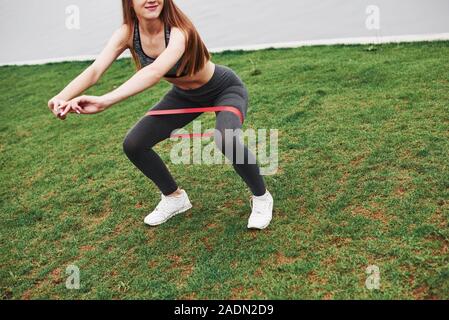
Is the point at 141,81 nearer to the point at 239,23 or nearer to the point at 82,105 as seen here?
the point at 82,105

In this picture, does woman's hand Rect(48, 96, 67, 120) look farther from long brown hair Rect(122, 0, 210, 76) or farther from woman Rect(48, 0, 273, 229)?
long brown hair Rect(122, 0, 210, 76)

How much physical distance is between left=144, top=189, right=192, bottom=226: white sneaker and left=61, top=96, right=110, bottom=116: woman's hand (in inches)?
48.3

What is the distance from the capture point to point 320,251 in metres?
2.68

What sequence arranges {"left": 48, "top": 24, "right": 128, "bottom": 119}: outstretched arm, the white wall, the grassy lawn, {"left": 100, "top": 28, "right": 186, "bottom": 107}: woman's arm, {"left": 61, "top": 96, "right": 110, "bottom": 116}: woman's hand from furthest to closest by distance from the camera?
1. the white wall
2. {"left": 48, "top": 24, "right": 128, "bottom": 119}: outstretched arm
3. the grassy lawn
4. {"left": 100, "top": 28, "right": 186, "bottom": 107}: woman's arm
5. {"left": 61, "top": 96, "right": 110, "bottom": 116}: woman's hand

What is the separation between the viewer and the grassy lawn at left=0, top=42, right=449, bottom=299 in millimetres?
2561

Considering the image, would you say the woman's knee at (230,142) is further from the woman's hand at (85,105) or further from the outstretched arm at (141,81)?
the woman's hand at (85,105)

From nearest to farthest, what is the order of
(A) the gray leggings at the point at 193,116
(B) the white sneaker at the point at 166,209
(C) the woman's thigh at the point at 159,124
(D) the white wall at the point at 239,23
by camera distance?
1. (A) the gray leggings at the point at 193,116
2. (C) the woman's thigh at the point at 159,124
3. (B) the white sneaker at the point at 166,209
4. (D) the white wall at the point at 239,23

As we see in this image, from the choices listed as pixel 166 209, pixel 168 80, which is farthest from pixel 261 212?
pixel 168 80

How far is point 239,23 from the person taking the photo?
26.5 feet

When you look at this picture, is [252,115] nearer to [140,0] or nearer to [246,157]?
[246,157]

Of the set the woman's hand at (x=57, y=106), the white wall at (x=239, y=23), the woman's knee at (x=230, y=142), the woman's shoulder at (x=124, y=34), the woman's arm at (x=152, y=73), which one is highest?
the woman's shoulder at (x=124, y=34)

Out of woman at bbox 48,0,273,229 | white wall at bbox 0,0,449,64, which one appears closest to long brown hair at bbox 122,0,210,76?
woman at bbox 48,0,273,229

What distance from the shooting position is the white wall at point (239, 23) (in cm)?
662

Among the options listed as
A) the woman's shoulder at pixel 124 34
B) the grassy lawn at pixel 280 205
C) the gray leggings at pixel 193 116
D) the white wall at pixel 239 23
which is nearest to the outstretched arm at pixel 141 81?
the woman's shoulder at pixel 124 34
